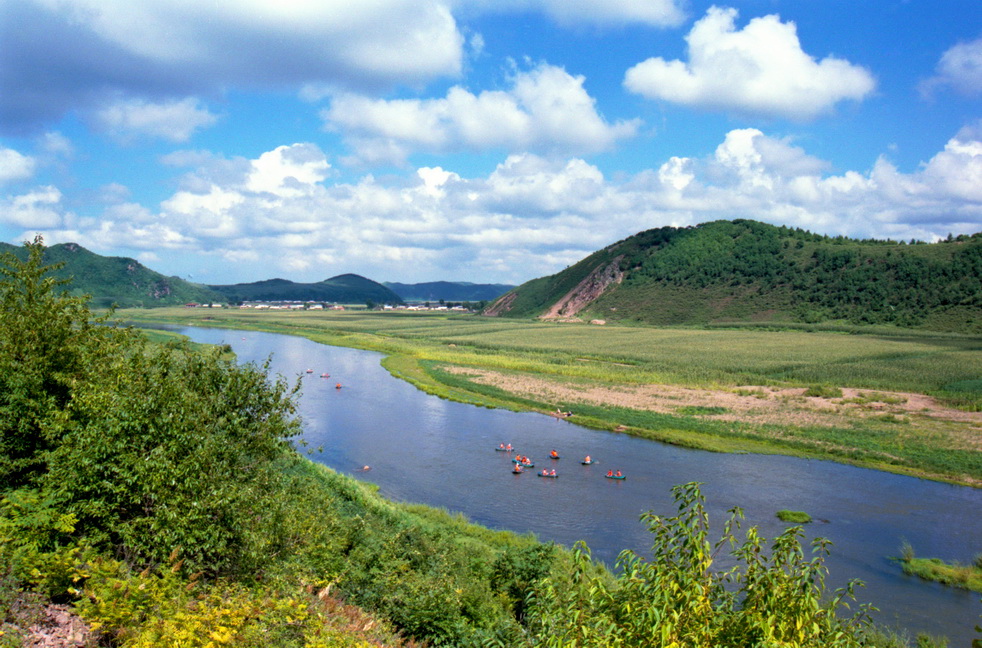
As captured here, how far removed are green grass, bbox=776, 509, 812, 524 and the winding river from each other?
0.55 meters

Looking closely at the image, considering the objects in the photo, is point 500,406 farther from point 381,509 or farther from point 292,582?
point 292,582

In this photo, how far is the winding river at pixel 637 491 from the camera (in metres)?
25.9

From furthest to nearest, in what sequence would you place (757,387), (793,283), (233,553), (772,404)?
(793,283) → (757,387) → (772,404) → (233,553)

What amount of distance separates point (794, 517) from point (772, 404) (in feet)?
94.9

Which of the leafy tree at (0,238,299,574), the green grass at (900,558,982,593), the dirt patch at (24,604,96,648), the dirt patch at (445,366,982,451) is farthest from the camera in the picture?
the dirt patch at (445,366,982,451)

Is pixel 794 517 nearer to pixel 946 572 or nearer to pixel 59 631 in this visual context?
pixel 946 572

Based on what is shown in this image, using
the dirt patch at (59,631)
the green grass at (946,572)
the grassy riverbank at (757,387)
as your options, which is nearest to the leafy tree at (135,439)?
the dirt patch at (59,631)

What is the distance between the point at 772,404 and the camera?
5784 centimetres

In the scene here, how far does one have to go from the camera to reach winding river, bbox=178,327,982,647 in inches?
1020

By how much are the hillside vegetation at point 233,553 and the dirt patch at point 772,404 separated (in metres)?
31.9

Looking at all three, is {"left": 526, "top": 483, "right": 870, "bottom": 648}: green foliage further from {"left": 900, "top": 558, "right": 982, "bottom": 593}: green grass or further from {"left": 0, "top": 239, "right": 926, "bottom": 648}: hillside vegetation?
{"left": 900, "top": 558, "right": 982, "bottom": 593}: green grass

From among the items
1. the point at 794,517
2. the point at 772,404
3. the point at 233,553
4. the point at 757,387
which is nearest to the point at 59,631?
the point at 233,553

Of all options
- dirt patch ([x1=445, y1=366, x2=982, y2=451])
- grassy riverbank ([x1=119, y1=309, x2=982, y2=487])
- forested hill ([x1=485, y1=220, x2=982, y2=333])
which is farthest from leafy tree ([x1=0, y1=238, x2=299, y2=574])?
forested hill ([x1=485, y1=220, x2=982, y2=333])

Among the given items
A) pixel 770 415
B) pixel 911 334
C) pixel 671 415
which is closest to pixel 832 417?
pixel 770 415
